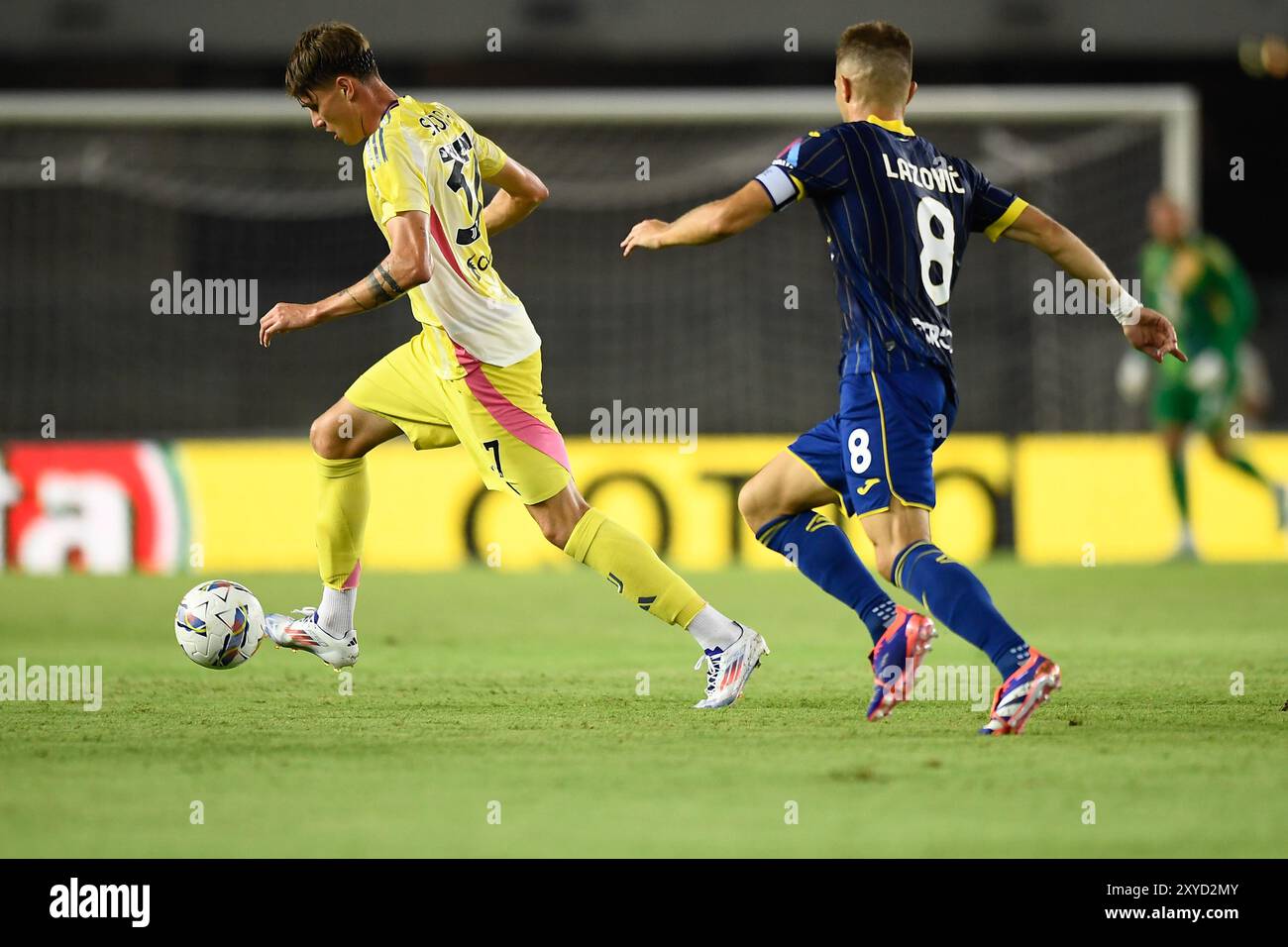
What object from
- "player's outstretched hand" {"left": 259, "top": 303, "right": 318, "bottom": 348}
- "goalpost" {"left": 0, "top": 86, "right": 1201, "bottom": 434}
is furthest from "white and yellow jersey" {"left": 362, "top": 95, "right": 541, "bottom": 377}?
"goalpost" {"left": 0, "top": 86, "right": 1201, "bottom": 434}

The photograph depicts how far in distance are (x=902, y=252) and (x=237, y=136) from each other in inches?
501

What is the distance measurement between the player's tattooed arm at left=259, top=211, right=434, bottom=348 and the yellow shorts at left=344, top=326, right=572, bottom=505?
403 millimetres

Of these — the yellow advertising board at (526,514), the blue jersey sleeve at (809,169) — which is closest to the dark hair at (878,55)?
the blue jersey sleeve at (809,169)

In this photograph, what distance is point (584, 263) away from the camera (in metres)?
15.9

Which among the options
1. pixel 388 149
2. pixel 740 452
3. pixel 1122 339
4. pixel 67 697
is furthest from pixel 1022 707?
pixel 1122 339

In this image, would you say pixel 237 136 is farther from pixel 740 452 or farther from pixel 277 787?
pixel 277 787

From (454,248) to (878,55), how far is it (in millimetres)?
1313

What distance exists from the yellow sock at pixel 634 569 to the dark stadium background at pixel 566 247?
9.69 meters

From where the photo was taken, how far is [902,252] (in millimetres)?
4742
